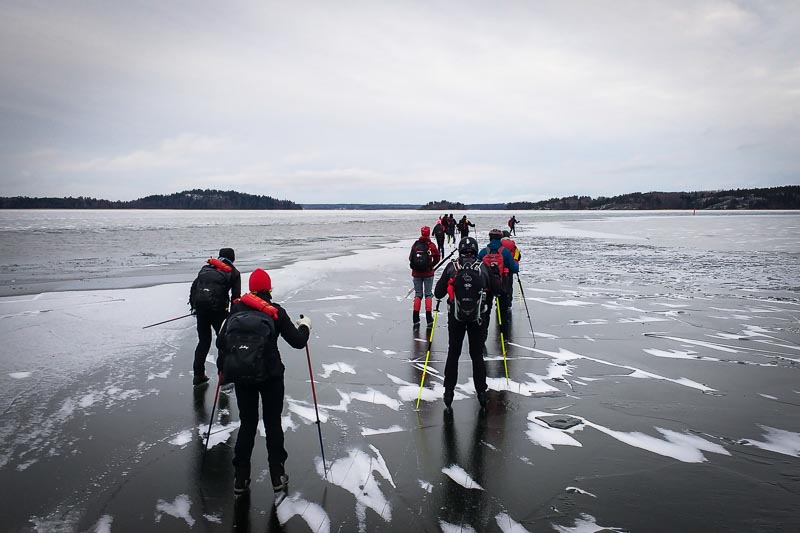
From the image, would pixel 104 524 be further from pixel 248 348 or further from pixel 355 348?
pixel 355 348

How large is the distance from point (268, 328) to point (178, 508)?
173 cm

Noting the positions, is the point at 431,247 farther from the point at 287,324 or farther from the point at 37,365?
the point at 37,365

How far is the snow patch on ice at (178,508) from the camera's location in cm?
391

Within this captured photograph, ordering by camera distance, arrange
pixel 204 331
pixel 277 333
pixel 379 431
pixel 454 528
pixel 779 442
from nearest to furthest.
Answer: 1. pixel 454 528
2. pixel 277 333
3. pixel 779 442
4. pixel 379 431
5. pixel 204 331

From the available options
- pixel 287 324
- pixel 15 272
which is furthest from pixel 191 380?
pixel 15 272

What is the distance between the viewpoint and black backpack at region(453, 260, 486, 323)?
5648 mm

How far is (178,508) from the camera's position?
4.03m

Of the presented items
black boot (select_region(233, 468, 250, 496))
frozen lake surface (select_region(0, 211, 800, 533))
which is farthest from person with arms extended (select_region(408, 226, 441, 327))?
black boot (select_region(233, 468, 250, 496))

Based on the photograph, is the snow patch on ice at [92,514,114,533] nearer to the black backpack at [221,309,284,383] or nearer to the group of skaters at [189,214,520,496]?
the group of skaters at [189,214,520,496]

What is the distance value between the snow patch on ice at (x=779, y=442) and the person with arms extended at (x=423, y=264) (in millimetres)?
6091

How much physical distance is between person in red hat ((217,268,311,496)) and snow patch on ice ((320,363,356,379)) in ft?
9.61

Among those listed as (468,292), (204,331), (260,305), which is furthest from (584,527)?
(204,331)

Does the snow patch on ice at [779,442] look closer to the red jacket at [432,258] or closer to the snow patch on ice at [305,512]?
the snow patch on ice at [305,512]

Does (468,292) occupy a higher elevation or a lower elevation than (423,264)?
higher
